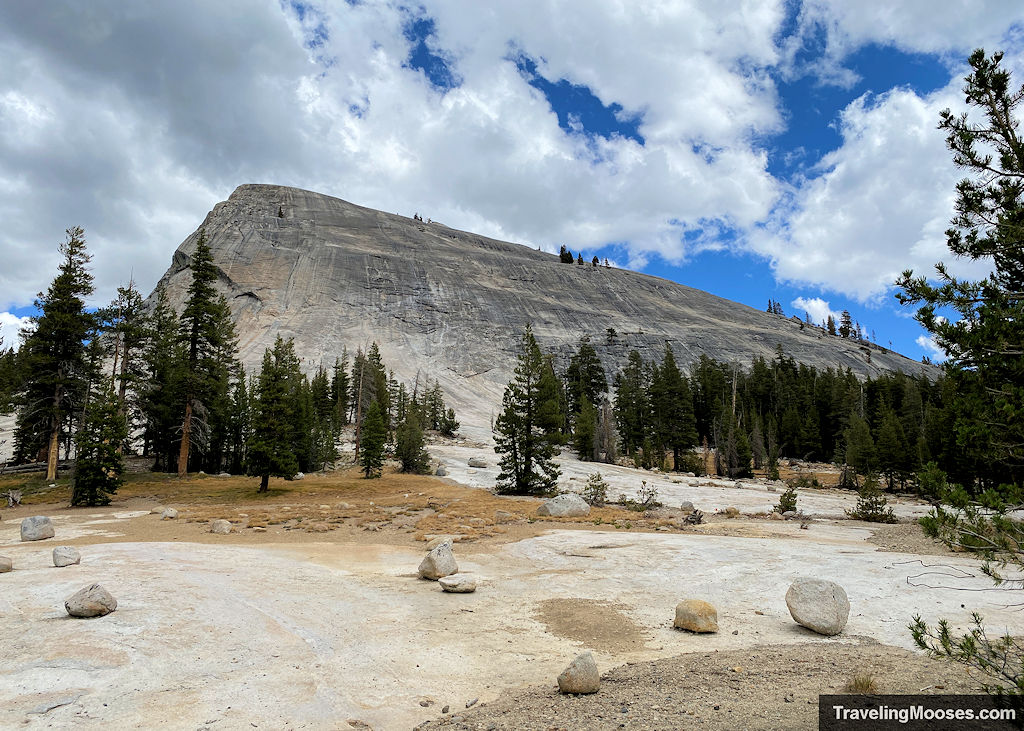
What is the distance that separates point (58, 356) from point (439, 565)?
3119 cm

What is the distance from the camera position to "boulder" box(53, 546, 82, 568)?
404 inches

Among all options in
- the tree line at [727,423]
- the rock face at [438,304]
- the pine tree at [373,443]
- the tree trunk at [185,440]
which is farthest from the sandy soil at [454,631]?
the rock face at [438,304]

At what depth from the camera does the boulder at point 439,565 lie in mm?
11023

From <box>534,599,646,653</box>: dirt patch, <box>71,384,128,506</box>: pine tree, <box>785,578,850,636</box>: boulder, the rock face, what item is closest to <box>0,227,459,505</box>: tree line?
<box>71,384,128,506</box>: pine tree

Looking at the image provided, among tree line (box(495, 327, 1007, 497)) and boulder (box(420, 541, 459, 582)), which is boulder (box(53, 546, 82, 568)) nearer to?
boulder (box(420, 541, 459, 582))

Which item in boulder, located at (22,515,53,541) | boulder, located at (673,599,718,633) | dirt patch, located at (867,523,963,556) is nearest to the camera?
boulder, located at (673,599,718,633)

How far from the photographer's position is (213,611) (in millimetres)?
8023

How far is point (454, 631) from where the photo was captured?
25.8 feet

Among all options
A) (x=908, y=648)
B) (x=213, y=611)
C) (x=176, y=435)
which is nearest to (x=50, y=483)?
(x=176, y=435)

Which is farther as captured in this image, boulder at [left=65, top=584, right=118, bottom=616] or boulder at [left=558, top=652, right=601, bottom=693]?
boulder at [left=65, top=584, right=118, bottom=616]

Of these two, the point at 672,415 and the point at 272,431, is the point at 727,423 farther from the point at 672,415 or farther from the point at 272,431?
the point at 272,431

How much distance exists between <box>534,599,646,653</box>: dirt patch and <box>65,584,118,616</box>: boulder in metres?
6.34

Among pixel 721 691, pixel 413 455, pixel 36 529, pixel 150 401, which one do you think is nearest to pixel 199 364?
pixel 150 401

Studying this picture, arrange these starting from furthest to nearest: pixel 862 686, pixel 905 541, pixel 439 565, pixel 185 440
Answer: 1. pixel 185 440
2. pixel 905 541
3. pixel 439 565
4. pixel 862 686
